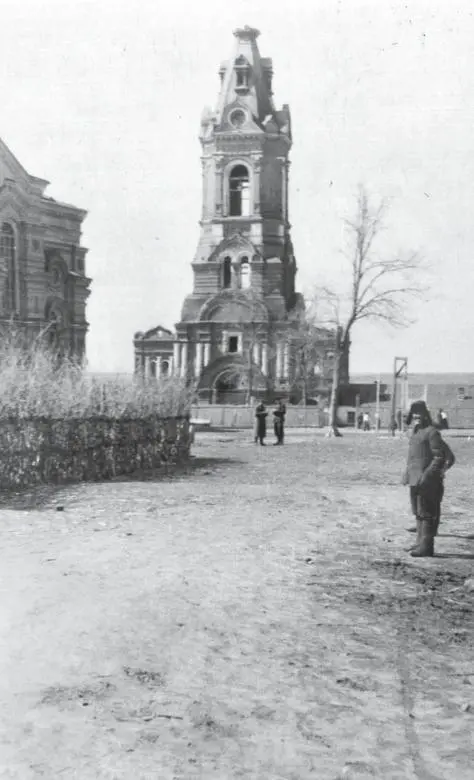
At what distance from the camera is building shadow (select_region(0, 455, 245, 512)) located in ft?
45.1

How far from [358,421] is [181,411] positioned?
3929cm

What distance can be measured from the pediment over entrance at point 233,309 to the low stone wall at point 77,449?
150 feet

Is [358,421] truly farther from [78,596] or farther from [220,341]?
[78,596]

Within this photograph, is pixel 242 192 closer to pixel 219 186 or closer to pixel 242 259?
pixel 219 186

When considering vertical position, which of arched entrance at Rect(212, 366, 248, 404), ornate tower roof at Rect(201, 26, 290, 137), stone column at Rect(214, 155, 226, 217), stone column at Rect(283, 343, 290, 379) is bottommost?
arched entrance at Rect(212, 366, 248, 404)

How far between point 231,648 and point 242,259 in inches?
2501

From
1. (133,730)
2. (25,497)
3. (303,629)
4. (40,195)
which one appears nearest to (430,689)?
(303,629)

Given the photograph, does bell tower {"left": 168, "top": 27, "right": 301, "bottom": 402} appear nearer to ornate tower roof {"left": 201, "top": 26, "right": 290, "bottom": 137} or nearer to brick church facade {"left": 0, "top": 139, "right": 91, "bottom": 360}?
ornate tower roof {"left": 201, "top": 26, "right": 290, "bottom": 137}

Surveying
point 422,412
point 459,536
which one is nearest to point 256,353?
point 459,536

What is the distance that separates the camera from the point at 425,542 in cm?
997

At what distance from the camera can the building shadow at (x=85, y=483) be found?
13.8 metres

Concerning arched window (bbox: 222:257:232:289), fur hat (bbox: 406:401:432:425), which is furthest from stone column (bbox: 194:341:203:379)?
fur hat (bbox: 406:401:432:425)

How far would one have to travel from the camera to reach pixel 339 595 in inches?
317

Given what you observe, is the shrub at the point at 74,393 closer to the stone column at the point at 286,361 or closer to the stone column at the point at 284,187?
the stone column at the point at 286,361
